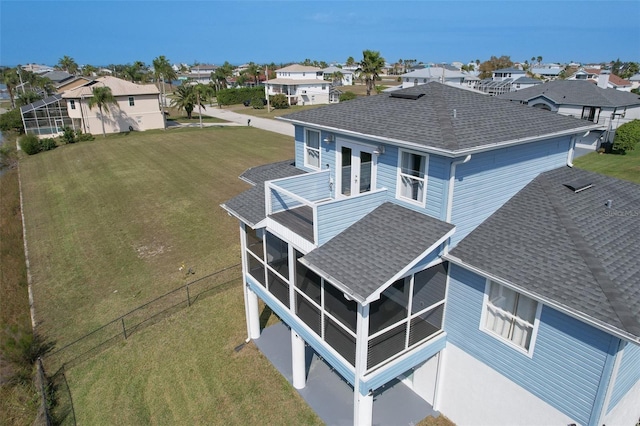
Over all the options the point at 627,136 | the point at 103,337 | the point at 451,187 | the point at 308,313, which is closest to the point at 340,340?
the point at 308,313

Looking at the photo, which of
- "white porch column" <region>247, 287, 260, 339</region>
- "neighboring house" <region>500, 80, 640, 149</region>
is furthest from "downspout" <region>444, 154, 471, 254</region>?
"neighboring house" <region>500, 80, 640, 149</region>

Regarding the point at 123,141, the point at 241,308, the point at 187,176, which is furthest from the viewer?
the point at 123,141

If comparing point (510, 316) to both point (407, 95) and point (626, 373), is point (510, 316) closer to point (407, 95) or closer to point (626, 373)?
point (626, 373)

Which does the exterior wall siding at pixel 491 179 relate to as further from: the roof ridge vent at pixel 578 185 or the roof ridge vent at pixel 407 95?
the roof ridge vent at pixel 407 95

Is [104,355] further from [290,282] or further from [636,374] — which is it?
[636,374]

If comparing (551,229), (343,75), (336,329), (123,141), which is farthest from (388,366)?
(343,75)

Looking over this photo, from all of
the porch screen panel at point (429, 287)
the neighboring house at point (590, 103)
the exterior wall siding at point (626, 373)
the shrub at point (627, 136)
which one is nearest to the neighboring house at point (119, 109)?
the neighboring house at point (590, 103)

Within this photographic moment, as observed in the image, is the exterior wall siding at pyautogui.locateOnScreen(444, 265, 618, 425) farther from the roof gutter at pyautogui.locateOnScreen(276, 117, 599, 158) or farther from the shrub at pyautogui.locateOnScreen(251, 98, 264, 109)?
the shrub at pyautogui.locateOnScreen(251, 98, 264, 109)
